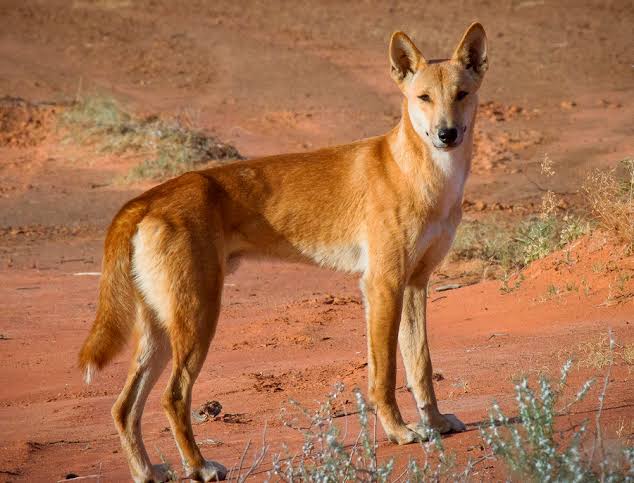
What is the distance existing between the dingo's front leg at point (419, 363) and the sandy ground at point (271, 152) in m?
0.18

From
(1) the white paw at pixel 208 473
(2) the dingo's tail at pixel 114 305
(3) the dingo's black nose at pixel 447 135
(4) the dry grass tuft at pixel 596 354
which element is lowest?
(1) the white paw at pixel 208 473

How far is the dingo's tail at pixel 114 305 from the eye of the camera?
210 inches

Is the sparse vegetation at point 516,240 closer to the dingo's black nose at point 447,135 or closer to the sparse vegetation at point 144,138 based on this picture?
the dingo's black nose at point 447,135

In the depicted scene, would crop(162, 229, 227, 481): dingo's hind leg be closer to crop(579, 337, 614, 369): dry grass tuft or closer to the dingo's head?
the dingo's head

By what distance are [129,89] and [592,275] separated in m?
13.7

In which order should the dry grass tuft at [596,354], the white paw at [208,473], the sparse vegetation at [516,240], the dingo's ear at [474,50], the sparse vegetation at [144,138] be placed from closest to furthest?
1. the white paw at [208,473]
2. the dingo's ear at [474,50]
3. the dry grass tuft at [596,354]
4. the sparse vegetation at [516,240]
5. the sparse vegetation at [144,138]

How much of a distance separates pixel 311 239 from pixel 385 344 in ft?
2.45

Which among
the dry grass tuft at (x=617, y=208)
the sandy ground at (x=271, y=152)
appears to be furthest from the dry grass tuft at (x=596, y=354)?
the dry grass tuft at (x=617, y=208)

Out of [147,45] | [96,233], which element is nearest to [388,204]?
[96,233]

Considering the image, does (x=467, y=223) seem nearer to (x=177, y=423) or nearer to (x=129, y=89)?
(x=177, y=423)

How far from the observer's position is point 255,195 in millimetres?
5926

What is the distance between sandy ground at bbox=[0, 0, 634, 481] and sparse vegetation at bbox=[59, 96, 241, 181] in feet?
1.11

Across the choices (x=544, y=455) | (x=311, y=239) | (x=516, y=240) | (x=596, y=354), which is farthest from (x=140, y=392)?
(x=516, y=240)

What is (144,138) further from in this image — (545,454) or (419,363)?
(545,454)
